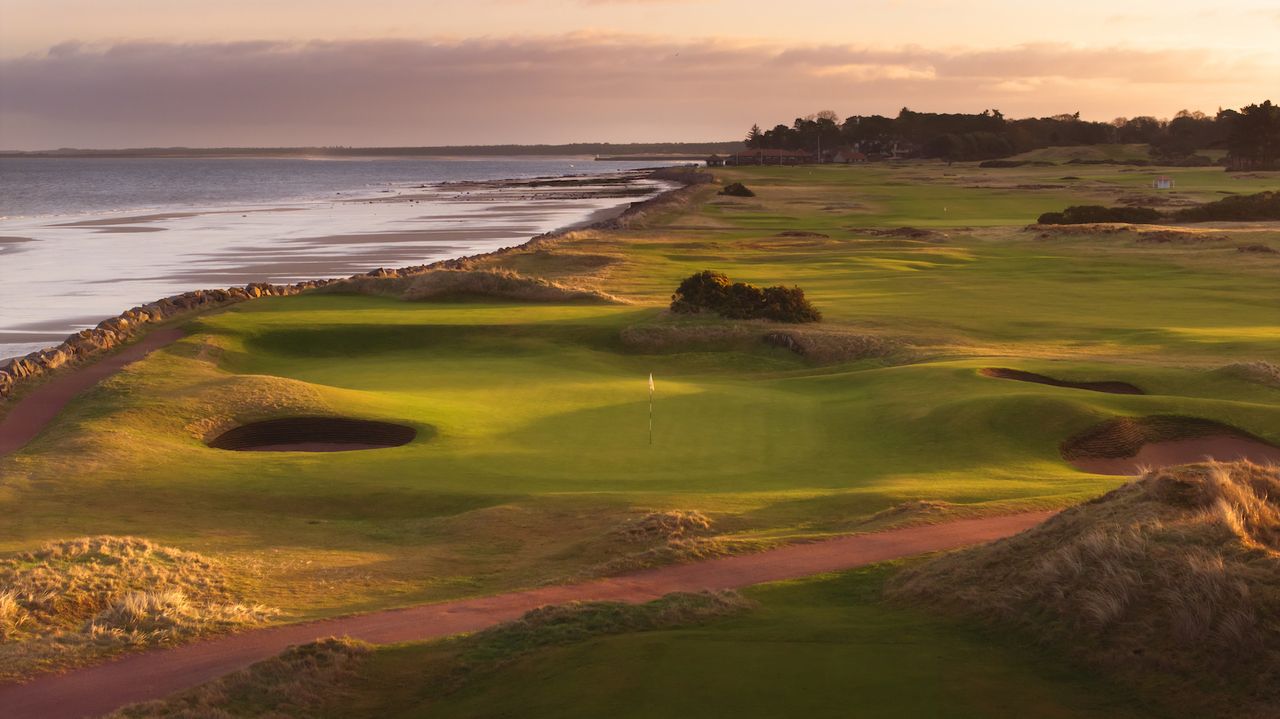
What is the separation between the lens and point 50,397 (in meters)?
27.2

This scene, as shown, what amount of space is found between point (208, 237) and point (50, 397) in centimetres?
5948

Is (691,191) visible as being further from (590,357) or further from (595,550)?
(595,550)

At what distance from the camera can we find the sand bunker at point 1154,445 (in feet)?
69.0

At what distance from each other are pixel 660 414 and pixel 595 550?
9695 millimetres

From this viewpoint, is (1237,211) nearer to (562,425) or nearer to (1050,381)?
(1050,381)

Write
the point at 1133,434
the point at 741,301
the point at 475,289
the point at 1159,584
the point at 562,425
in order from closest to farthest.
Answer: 1. the point at 1159,584
2. the point at 1133,434
3. the point at 562,425
4. the point at 741,301
5. the point at 475,289

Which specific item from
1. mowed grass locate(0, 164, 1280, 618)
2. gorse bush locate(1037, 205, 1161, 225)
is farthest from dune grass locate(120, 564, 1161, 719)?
gorse bush locate(1037, 205, 1161, 225)

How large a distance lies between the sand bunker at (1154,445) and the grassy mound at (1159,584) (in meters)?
9.27

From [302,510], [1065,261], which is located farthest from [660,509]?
[1065,261]

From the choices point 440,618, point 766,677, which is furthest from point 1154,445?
point 766,677

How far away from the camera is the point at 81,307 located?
46.0m

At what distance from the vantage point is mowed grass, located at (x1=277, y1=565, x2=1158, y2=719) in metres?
8.70

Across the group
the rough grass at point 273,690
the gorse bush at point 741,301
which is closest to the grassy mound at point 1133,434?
the rough grass at point 273,690

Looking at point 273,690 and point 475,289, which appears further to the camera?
point 475,289
